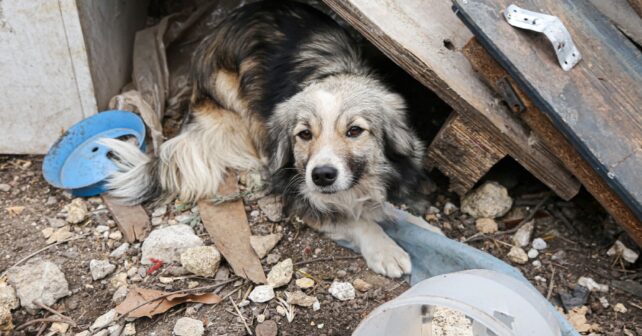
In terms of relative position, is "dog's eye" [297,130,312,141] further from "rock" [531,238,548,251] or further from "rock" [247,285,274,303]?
"rock" [531,238,548,251]

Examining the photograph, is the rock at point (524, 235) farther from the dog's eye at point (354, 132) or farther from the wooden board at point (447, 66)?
the dog's eye at point (354, 132)

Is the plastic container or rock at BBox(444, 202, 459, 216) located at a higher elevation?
the plastic container

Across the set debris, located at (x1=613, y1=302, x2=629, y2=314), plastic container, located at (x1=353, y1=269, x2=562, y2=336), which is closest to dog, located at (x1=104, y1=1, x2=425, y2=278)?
plastic container, located at (x1=353, y1=269, x2=562, y2=336)

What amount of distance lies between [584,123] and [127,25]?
289 centimetres

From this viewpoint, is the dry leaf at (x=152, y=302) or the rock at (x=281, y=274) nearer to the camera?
the dry leaf at (x=152, y=302)

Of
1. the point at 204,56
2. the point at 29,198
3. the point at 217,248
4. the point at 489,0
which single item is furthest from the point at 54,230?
the point at 489,0

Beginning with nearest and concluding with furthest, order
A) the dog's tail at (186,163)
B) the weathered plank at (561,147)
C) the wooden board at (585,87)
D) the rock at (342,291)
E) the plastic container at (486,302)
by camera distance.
Answer: the plastic container at (486,302), the wooden board at (585,87), the weathered plank at (561,147), the rock at (342,291), the dog's tail at (186,163)

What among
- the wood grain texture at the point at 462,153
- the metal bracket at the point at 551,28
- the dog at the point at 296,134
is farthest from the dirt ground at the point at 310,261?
the metal bracket at the point at 551,28

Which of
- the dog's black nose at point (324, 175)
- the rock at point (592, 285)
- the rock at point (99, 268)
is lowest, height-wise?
the rock at point (99, 268)

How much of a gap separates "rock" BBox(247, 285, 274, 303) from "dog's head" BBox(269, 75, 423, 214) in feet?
1.63

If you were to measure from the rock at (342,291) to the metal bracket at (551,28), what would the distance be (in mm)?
1323

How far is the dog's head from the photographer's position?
2.79m

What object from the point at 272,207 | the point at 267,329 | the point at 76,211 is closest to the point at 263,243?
the point at 272,207

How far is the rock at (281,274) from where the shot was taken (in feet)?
9.39
